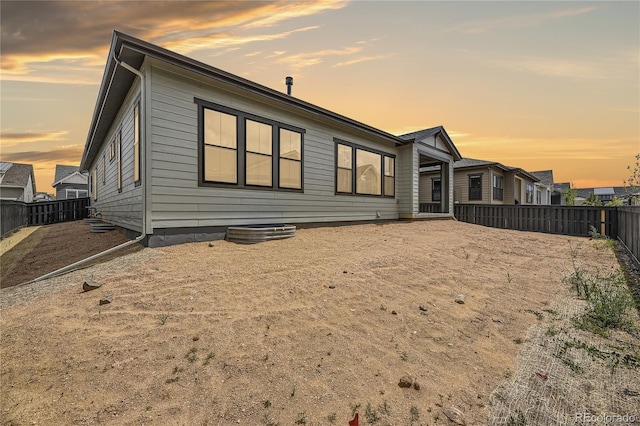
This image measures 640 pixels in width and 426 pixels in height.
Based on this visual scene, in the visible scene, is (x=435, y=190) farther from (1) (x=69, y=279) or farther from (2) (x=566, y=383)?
(1) (x=69, y=279)

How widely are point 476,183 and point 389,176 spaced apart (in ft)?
40.2

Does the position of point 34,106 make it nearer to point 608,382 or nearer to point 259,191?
point 259,191

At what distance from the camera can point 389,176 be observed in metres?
13.2

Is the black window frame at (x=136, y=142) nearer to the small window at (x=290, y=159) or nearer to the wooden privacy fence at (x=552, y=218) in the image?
the small window at (x=290, y=159)

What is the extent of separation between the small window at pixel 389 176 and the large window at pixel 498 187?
12883 millimetres

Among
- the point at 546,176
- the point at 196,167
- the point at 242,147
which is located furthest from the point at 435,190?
the point at 546,176

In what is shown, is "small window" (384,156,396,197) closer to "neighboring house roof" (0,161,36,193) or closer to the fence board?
the fence board

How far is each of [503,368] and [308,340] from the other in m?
1.81

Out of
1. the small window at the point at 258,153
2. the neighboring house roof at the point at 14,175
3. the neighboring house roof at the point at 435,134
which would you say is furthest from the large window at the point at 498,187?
the neighboring house roof at the point at 14,175

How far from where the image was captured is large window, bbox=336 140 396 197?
10836mm

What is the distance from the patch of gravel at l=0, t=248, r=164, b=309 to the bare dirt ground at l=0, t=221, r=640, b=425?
4 centimetres

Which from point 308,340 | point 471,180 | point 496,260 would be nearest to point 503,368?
point 308,340

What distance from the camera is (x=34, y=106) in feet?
30.5

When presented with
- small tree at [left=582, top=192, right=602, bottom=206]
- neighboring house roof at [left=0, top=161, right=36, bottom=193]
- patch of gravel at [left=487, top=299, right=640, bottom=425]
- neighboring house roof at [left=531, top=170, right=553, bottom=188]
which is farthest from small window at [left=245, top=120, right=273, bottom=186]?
neighboring house roof at [left=531, top=170, right=553, bottom=188]
